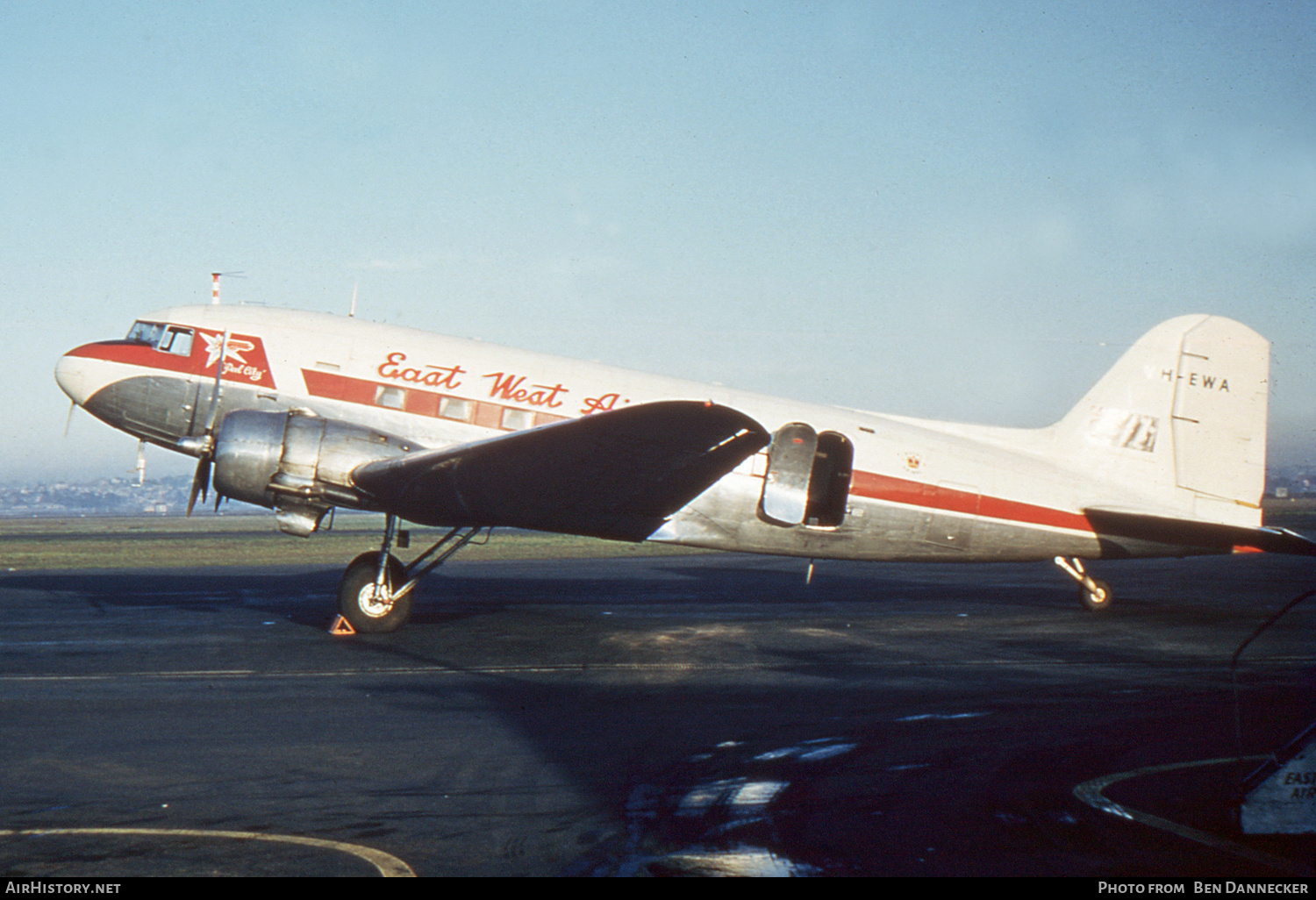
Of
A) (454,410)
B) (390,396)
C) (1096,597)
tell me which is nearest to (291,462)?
(390,396)

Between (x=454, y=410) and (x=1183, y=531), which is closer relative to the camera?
(x=454, y=410)

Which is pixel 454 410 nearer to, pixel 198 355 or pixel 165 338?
pixel 198 355

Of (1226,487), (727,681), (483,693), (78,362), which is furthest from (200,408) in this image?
(1226,487)

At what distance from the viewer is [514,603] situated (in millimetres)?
19516

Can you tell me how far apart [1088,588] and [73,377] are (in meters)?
17.8

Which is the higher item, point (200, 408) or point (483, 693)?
point (200, 408)

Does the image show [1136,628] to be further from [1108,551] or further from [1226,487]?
[1226,487]

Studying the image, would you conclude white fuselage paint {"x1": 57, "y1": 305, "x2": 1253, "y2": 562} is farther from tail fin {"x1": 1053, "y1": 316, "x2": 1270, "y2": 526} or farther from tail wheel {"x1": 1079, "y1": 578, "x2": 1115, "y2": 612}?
tail wheel {"x1": 1079, "y1": 578, "x2": 1115, "y2": 612}

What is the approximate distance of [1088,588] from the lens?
702 inches

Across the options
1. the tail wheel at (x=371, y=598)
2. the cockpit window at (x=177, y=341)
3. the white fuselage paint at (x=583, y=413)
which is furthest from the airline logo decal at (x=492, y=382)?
the cockpit window at (x=177, y=341)

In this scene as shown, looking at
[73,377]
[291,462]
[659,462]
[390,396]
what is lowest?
[291,462]

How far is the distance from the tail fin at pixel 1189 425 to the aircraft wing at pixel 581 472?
7789 mm

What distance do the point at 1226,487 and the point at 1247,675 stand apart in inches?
252

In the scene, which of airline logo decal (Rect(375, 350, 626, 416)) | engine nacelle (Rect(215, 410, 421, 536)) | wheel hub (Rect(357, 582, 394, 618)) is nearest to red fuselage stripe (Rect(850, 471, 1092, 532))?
airline logo decal (Rect(375, 350, 626, 416))
